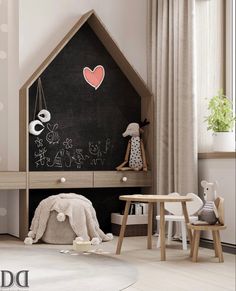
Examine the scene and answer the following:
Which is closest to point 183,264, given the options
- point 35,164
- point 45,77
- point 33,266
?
point 33,266

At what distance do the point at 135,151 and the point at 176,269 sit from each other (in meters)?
1.94

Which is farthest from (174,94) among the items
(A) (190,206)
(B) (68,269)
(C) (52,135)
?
(B) (68,269)

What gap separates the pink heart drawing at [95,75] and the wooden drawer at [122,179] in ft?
2.74

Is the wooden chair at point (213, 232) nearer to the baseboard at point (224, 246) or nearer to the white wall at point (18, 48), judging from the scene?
the baseboard at point (224, 246)

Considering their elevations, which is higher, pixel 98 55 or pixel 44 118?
pixel 98 55

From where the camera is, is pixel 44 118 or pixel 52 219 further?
pixel 44 118

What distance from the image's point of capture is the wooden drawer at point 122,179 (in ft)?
16.6

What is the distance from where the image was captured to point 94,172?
5055mm

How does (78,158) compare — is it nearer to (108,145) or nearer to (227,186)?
(108,145)

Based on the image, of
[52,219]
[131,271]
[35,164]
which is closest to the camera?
[131,271]

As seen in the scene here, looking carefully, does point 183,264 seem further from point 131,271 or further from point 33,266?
point 33,266

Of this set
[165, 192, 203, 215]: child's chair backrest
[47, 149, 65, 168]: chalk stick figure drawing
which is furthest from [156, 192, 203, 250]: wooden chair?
[47, 149, 65, 168]: chalk stick figure drawing

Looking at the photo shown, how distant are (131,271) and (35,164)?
1.93 meters

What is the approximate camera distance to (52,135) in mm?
5047
